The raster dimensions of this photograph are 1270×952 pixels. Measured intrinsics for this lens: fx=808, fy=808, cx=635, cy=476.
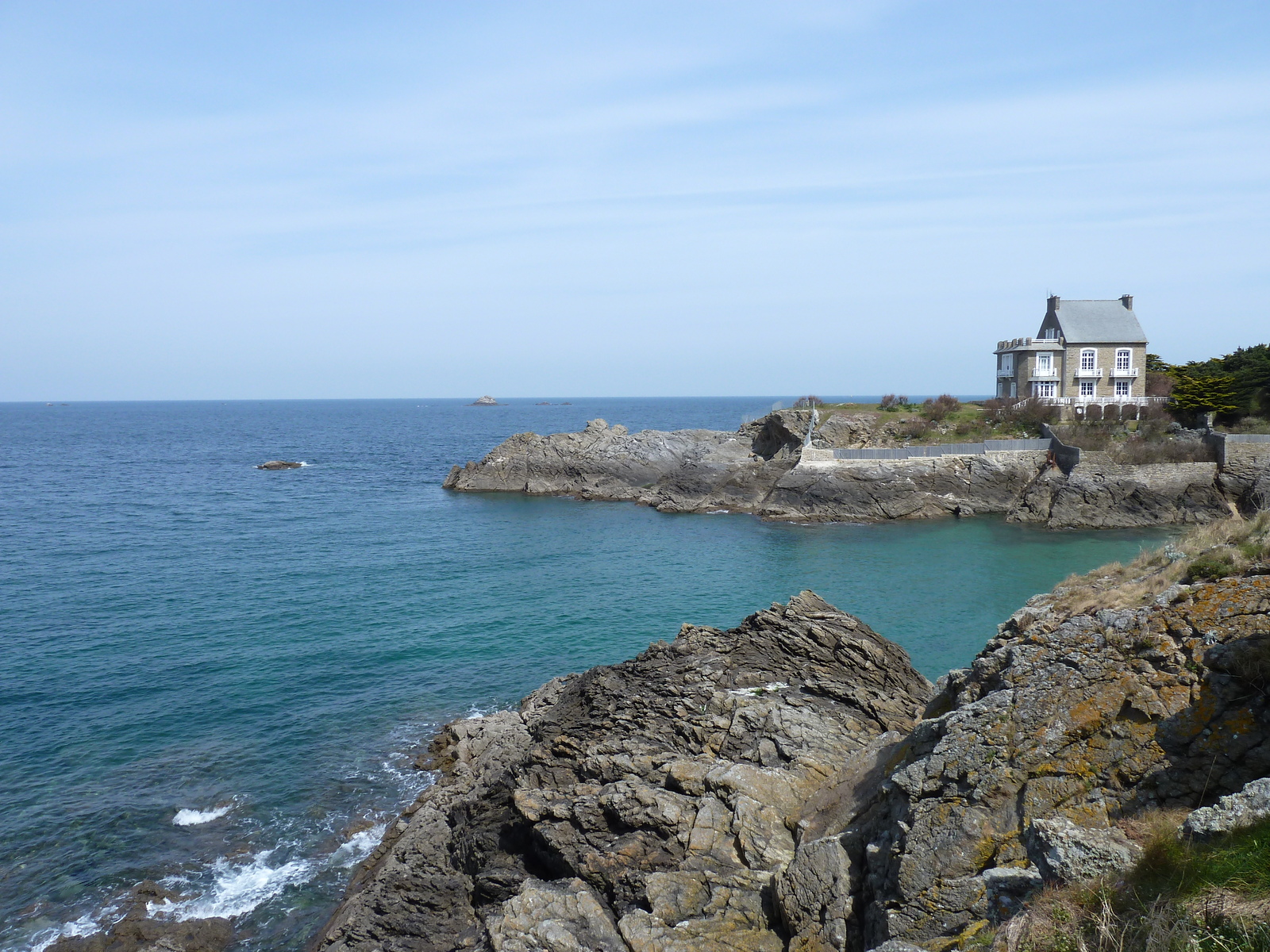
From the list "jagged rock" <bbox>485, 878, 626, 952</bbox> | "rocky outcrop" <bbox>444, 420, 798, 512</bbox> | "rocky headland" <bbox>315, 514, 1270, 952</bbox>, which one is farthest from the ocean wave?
"rocky outcrop" <bbox>444, 420, 798, 512</bbox>

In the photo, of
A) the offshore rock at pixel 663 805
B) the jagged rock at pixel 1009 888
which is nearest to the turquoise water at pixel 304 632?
the offshore rock at pixel 663 805

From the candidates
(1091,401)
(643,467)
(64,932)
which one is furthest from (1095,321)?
(64,932)

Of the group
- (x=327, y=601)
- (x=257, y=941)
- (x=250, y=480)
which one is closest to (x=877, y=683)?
(x=257, y=941)

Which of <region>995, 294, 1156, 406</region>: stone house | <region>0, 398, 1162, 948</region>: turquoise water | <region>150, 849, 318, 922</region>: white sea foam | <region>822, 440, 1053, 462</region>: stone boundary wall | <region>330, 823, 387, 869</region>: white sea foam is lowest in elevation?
<region>150, 849, 318, 922</region>: white sea foam

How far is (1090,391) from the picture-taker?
66.4 metres

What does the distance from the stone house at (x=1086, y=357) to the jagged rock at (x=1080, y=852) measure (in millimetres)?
64275

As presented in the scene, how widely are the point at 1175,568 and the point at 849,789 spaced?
636 centimetres

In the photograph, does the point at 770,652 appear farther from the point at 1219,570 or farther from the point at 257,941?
the point at 257,941

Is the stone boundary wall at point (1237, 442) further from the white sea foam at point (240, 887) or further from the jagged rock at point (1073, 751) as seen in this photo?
the white sea foam at point (240, 887)

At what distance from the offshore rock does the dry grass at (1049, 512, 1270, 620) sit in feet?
14.3

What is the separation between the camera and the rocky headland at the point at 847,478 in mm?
49719

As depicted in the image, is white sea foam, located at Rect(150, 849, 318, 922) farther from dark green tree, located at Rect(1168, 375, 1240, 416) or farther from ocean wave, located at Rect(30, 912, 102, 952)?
dark green tree, located at Rect(1168, 375, 1240, 416)

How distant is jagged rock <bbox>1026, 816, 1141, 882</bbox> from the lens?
753cm

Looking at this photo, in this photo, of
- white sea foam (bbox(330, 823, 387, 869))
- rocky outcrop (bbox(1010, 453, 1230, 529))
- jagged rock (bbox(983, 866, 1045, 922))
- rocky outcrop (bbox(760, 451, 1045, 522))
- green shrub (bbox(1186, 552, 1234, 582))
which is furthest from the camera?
rocky outcrop (bbox(760, 451, 1045, 522))
